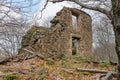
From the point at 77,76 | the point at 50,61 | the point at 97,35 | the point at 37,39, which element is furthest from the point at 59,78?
the point at 97,35

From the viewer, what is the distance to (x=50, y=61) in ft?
33.8

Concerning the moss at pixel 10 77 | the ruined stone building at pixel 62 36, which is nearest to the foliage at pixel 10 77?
the moss at pixel 10 77

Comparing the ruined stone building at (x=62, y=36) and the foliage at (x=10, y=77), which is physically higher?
the ruined stone building at (x=62, y=36)

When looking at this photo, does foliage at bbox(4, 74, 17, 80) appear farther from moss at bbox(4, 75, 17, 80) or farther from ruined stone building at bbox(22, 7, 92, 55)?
ruined stone building at bbox(22, 7, 92, 55)

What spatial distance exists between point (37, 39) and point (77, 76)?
6.09 metres

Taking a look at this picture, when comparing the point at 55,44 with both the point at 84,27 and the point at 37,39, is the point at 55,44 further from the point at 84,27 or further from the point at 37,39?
the point at 84,27

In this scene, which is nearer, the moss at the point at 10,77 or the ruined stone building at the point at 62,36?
the moss at the point at 10,77

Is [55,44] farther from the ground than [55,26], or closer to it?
closer to it

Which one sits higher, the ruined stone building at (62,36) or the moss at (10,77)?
the ruined stone building at (62,36)

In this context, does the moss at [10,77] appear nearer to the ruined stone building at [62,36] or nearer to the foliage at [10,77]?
the foliage at [10,77]

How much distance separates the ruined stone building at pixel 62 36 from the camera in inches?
524

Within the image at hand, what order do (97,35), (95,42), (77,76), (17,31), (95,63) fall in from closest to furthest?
(77,76), (95,63), (17,31), (97,35), (95,42)

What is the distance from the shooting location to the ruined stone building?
A: 524 inches

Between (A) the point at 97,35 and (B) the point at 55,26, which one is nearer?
(B) the point at 55,26
